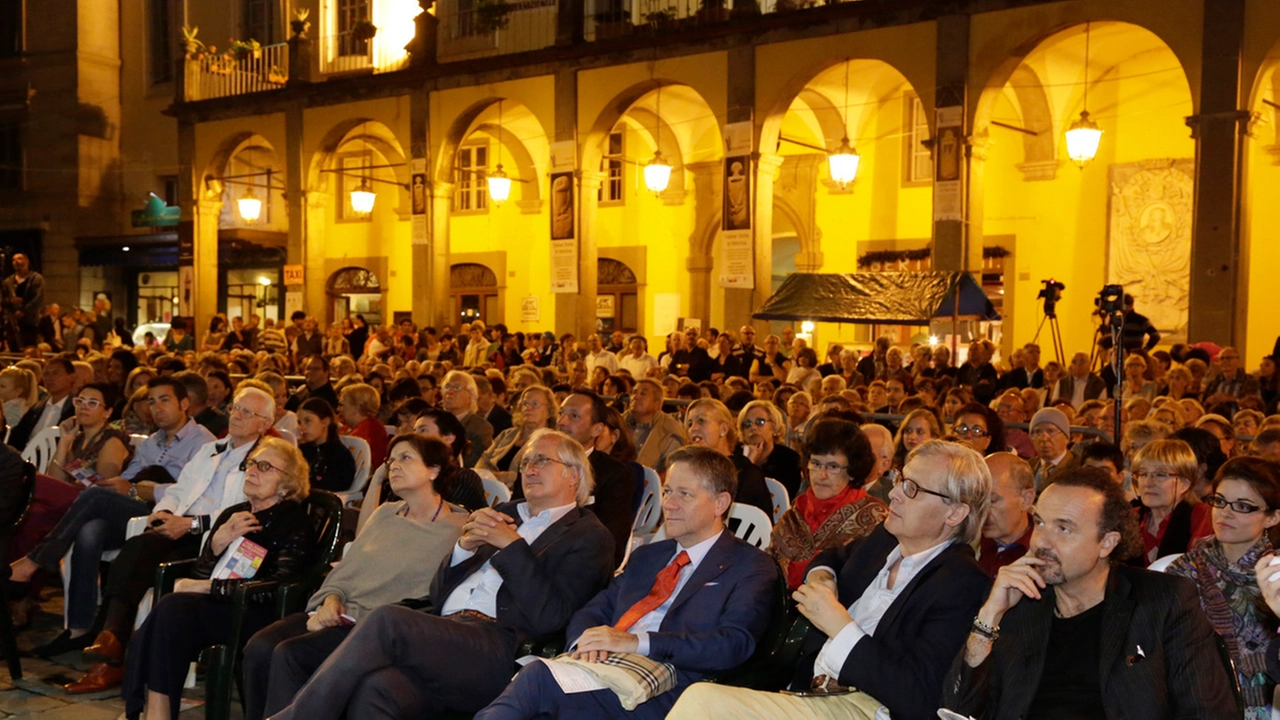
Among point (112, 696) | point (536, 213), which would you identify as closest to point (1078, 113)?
point (536, 213)

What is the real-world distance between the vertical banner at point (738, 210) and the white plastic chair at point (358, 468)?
392 inches

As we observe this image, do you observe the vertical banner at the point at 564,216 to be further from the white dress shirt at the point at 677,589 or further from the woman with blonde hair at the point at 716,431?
the white dress shirt at the point at 677,589

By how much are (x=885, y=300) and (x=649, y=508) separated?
18.4 feet

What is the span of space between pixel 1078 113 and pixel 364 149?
49.3 feet

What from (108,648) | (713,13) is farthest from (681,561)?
(713,13)

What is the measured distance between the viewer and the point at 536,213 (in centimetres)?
2472

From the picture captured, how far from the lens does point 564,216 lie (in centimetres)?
1936

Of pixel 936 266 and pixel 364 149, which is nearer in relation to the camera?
pixel 936 266

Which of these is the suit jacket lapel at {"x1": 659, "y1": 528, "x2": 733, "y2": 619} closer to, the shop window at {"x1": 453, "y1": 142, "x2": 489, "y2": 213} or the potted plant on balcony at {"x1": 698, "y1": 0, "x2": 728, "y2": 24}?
the potted plant on balcony at {"x1": 698, "y1": 0, "x2": 728, "y2": 24}

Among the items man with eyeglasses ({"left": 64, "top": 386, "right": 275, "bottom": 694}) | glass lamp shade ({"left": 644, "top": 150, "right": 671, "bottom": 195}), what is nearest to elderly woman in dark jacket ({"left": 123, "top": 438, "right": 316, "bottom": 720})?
man with eyeglasses ({"left": 64, "top": 386, "right": 275, "bottom": 694})

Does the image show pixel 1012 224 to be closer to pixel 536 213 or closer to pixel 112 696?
pixel 536 213

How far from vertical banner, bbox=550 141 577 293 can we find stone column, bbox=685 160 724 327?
3600mm

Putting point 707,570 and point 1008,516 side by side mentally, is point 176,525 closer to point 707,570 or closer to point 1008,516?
point 707,570

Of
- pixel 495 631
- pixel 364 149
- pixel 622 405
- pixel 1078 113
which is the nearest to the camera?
pixel 495 631
